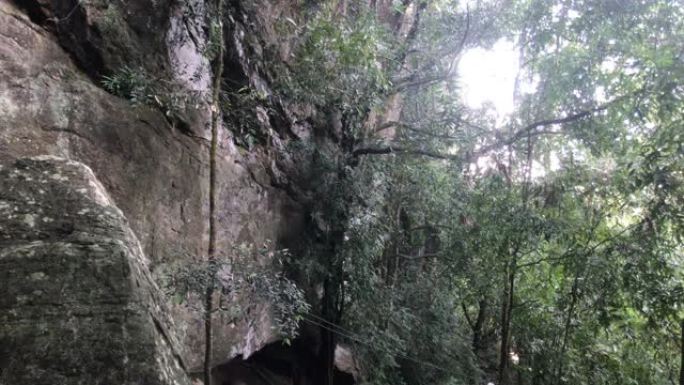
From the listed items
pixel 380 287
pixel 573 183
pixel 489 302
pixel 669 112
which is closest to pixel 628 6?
pixel 669 112

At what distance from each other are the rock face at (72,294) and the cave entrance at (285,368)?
17.2ft

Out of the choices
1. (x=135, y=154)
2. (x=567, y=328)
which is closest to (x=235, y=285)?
(x=135, y=154)

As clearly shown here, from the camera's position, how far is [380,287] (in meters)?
7.77

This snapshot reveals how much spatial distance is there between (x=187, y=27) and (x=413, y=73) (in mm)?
3960

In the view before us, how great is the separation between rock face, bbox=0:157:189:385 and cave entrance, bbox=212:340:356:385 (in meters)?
5.26

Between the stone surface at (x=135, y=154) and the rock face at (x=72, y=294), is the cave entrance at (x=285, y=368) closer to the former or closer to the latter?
the stone surface at (x=135, y=154)

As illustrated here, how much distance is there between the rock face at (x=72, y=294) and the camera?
5.64 feet

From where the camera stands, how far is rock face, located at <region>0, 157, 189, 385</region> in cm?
172

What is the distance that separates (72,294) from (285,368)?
20.4ft

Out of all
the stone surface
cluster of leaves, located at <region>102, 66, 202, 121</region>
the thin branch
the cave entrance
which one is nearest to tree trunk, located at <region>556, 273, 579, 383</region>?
the thin branch

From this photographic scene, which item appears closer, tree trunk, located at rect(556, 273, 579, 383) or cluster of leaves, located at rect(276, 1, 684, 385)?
cluster of leaves, located at rect(276, 1, 684, 385)

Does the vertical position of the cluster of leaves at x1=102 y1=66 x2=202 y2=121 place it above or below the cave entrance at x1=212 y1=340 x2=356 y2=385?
above

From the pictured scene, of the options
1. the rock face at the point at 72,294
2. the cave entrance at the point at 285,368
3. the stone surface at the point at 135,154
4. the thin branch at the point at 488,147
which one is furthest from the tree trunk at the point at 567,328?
the rock face at the point at 72,294

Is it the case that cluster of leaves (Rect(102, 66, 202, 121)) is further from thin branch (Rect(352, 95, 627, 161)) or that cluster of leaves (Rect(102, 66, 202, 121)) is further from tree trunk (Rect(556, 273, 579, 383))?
tree trunk (Rect(556, 273, 579, 383))
